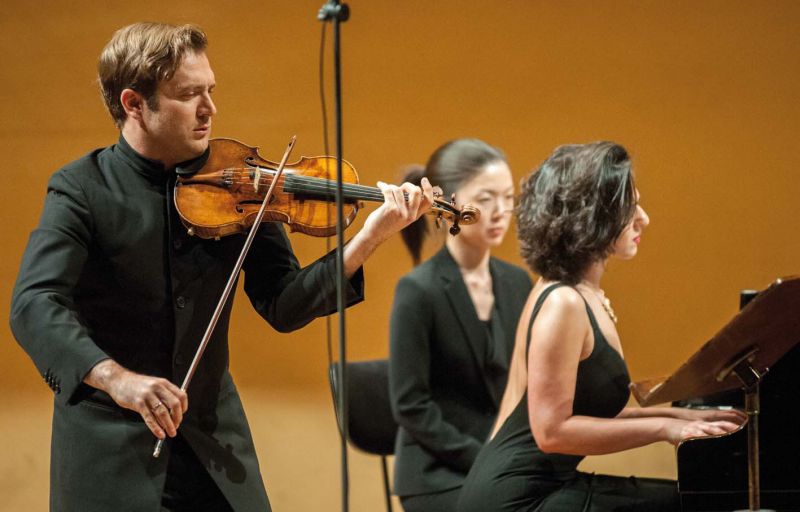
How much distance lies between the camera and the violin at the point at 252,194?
161 centimetres

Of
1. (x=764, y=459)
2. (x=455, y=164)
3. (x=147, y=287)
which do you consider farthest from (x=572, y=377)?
(x=455, y=164)

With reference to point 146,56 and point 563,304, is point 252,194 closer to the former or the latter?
point 146,56

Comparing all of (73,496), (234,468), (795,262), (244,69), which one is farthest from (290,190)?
(795,262)

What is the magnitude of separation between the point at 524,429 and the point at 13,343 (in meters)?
1.48

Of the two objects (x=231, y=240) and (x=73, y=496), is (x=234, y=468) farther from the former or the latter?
(x=231, y=240)

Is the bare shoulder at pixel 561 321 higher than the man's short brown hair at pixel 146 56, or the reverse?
the man's short brown hair at pixel 146 56

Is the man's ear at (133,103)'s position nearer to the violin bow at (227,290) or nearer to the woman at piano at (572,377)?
the violin bow at (227,290)

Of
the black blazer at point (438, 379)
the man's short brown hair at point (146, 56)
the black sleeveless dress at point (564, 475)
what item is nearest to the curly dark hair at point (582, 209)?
the black sleeveless dress at point (564, 475)

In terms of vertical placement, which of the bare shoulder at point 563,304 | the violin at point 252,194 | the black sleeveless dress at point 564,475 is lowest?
the black sleeveless dress at point 564,475

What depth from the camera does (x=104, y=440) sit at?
1.54 meters

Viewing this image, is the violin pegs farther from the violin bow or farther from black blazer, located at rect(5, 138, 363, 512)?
the violin bow

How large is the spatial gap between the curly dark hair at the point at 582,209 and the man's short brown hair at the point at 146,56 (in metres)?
0.89

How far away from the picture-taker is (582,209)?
83.4 inches

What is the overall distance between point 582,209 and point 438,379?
0.84 meters
